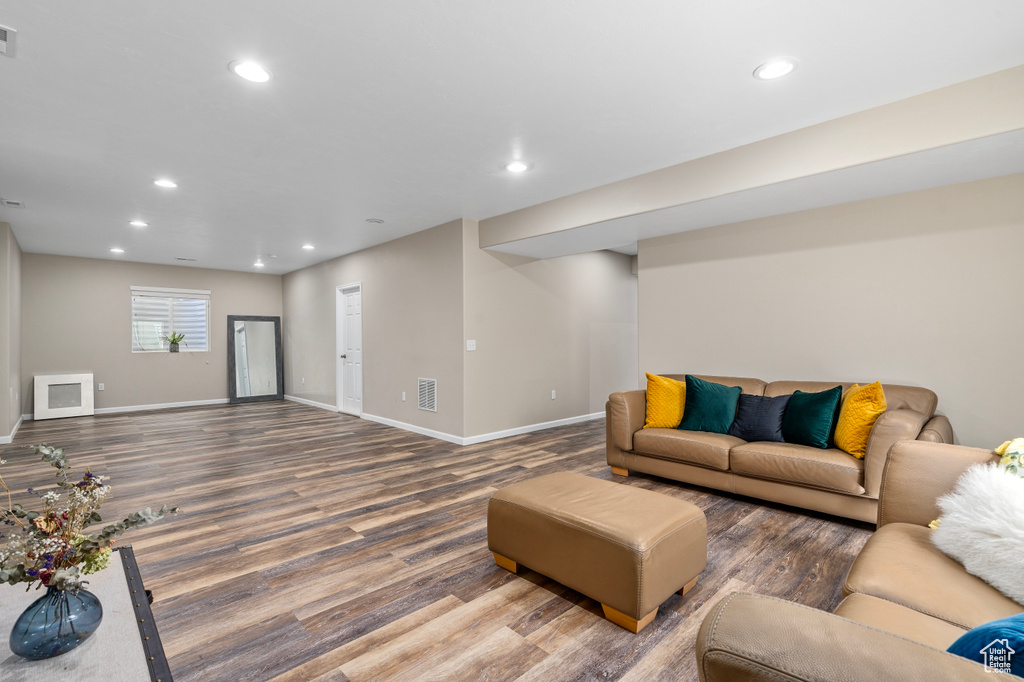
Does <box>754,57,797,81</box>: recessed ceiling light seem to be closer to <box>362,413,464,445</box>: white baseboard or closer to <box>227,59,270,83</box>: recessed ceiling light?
<box>227,59,270,83</box>: recessed ceiling light

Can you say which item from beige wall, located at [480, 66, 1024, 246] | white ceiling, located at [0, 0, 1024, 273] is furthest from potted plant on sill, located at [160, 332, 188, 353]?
beige wall, located at [480, 66, 1024, 246]

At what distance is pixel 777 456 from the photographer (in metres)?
3.17

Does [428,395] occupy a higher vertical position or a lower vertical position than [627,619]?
higher

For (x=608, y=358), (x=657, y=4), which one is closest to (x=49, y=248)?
(x=608, y=358)

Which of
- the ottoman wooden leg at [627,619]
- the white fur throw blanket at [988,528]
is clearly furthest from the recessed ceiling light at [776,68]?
the ottoman wooden leg at [627,619]

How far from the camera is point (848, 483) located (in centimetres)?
290

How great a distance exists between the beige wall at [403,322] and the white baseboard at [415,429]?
0.05 meters

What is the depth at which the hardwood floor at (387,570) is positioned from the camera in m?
1.77

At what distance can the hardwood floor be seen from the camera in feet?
5.81

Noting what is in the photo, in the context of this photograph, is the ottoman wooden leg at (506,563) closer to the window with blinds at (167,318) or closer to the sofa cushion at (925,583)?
the sofa cushion at (925,583)

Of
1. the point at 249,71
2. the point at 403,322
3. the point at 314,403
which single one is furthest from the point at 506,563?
the point at 314,403

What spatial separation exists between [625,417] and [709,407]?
2.17 ft

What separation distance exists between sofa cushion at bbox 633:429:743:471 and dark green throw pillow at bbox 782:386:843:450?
0.36 meters

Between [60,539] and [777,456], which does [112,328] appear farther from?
[777,456]
